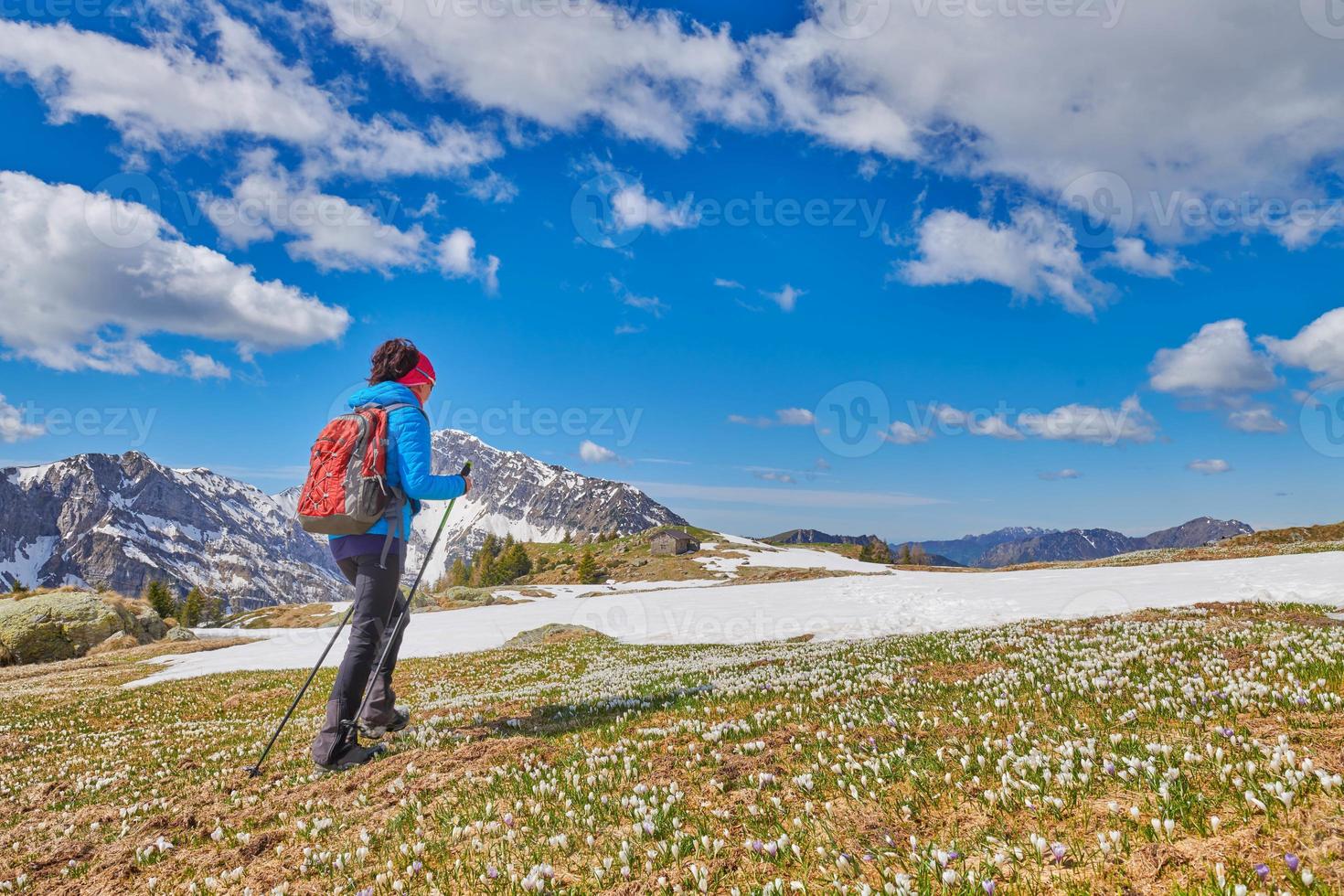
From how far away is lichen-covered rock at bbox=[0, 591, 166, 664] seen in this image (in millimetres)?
44594

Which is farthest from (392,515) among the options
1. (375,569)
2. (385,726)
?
(385,726)

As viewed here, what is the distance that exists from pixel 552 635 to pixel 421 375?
2906 cm

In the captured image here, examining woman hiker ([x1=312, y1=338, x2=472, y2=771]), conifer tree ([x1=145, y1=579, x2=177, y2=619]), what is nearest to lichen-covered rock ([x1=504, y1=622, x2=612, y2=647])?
woman hiker ([x1=312, y1=338, x2=472, y2=771])

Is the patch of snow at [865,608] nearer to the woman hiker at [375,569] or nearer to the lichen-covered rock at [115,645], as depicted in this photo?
the lichen-covered rock at [115,645]

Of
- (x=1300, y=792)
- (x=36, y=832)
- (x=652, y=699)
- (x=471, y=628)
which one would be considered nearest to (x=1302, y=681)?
(x=1300, y=792)

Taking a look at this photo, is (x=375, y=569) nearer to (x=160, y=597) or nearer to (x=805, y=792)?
(x=805, y=792)

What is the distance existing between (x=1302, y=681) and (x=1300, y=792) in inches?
172

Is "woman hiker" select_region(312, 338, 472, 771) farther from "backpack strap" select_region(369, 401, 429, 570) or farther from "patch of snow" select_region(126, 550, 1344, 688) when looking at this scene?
"patch of snow" select_region(126, 550, 1344, 688)

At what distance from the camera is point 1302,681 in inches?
294

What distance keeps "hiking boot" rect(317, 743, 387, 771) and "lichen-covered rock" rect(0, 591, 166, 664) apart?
5303 centimetres

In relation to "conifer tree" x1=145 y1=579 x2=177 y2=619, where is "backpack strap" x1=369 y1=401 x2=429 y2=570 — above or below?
above

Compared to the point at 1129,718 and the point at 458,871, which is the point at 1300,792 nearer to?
the point at 1129,718

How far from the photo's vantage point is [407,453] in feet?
27.1

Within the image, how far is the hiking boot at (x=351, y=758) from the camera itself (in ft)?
27.7
